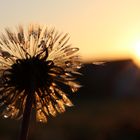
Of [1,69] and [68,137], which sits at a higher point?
[1,69]

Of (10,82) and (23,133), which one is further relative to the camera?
(10,82)

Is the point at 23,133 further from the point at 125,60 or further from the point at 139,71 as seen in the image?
the point at 125,60

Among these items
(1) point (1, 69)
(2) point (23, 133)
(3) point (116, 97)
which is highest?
(1) point (1, 69)

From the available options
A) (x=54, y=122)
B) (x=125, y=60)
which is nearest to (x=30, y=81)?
(x=54, y=122)

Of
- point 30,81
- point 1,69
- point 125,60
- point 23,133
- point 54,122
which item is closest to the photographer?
point 23,133

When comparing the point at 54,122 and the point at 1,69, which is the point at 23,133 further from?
the point at 54,122

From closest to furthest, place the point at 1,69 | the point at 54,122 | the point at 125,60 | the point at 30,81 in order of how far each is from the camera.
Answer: the point at 30,81, the point at 1,69, the point at 54,122, the point at 125,60
